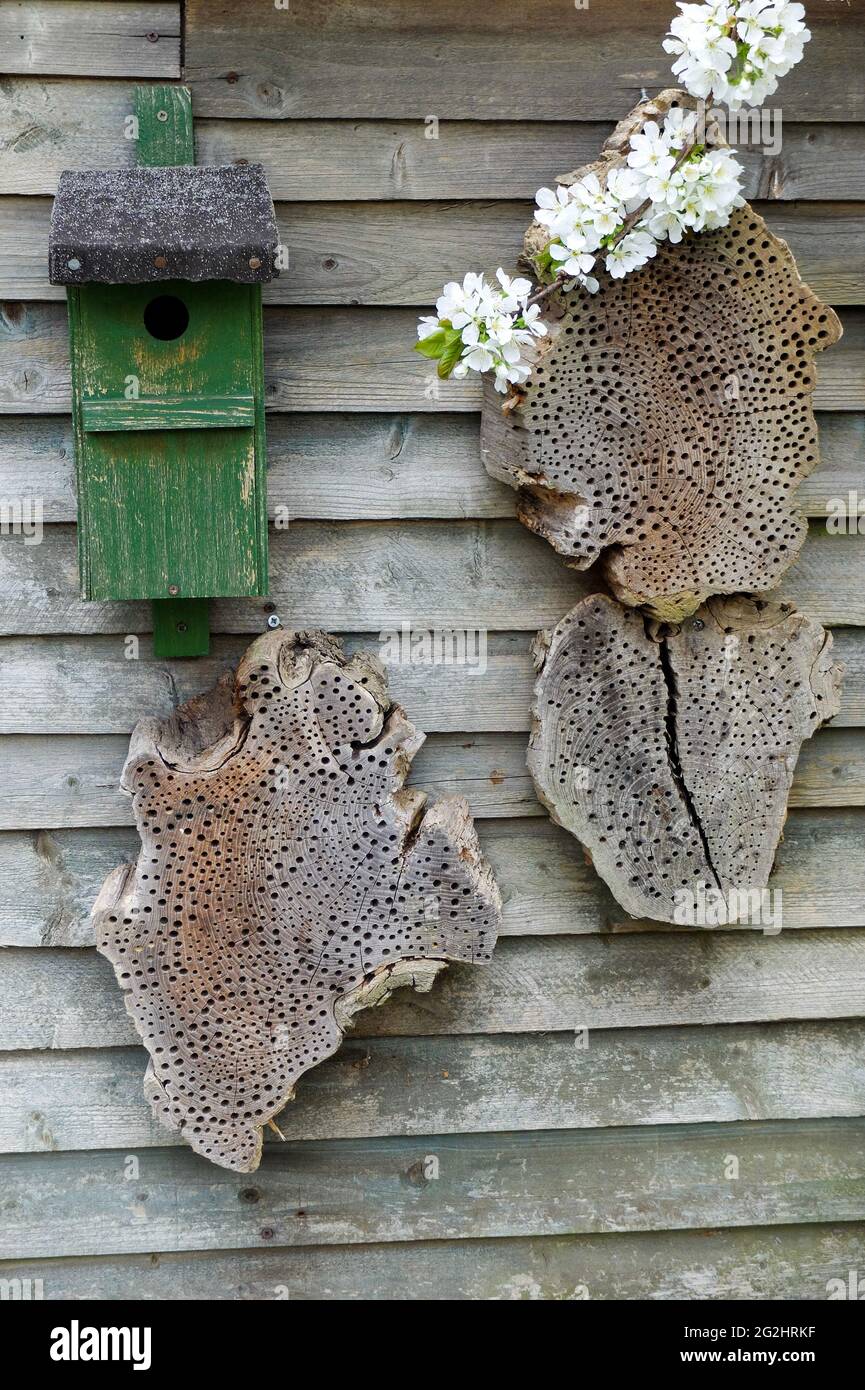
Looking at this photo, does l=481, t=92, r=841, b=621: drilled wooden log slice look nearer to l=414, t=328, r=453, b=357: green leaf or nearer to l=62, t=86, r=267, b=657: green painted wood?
l=414, t=328, r=453, b=357: green leaf

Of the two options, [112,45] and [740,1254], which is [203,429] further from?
[740,1254]

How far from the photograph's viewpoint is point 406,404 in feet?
6.64

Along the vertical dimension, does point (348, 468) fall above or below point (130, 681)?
above

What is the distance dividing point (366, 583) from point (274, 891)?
576 millimetres

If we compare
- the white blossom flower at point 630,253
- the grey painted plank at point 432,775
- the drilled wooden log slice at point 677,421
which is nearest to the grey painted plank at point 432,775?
the grey painted plank at point 432,775

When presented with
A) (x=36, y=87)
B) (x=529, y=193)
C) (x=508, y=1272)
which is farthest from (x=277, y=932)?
(x=36, y=87)

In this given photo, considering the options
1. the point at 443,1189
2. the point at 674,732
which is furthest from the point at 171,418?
the point at 443,1189

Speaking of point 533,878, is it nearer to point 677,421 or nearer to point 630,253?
point 677,421

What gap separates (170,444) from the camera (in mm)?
1761

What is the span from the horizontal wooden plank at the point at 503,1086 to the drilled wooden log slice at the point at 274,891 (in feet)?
0.63

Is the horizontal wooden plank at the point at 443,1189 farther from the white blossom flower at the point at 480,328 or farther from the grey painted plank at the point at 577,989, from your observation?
the white blossom flower at the point at 480,328

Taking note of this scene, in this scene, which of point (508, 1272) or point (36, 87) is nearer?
point (36, 87)

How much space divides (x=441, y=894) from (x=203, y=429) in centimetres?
88

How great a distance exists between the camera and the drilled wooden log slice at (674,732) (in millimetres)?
2037
